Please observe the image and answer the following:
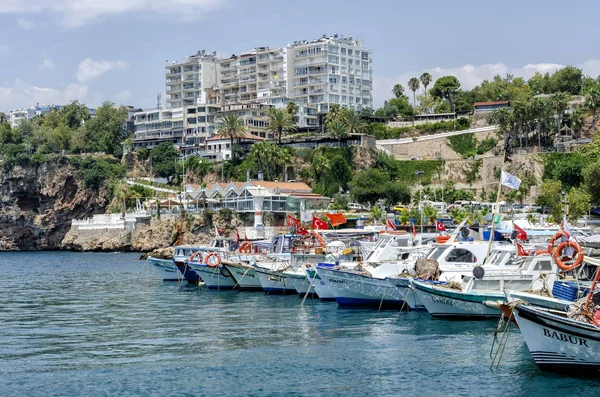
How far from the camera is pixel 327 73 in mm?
157250

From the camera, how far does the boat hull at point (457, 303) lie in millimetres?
38188

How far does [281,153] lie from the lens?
127m

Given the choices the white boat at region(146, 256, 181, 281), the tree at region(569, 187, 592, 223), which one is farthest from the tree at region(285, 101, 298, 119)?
the white boat at region(146, 256, 181, 281)

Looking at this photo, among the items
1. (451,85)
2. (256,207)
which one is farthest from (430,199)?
(451,85)

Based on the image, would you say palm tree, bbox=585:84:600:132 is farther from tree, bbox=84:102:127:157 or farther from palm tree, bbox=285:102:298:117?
tree, bbox=84:102:127:157

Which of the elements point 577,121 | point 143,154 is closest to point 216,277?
point 577,121

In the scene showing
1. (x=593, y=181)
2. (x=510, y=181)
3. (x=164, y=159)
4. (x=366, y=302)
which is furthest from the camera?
(x=164, y=159)

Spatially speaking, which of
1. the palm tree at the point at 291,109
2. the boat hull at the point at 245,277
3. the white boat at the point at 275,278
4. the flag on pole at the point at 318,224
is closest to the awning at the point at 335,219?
the flag on pole at the point at 318,224

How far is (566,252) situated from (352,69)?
435 feet

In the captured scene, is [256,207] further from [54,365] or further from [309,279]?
[54,365]

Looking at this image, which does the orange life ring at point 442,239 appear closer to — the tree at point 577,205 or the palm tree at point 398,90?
the tree at point 577,205

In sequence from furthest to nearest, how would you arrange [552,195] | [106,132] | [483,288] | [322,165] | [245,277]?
[106,132]
[322,165]
[552,195]
[245,277]
[483,288]

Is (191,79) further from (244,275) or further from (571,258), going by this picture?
(571,258)

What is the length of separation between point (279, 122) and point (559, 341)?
362 ft
